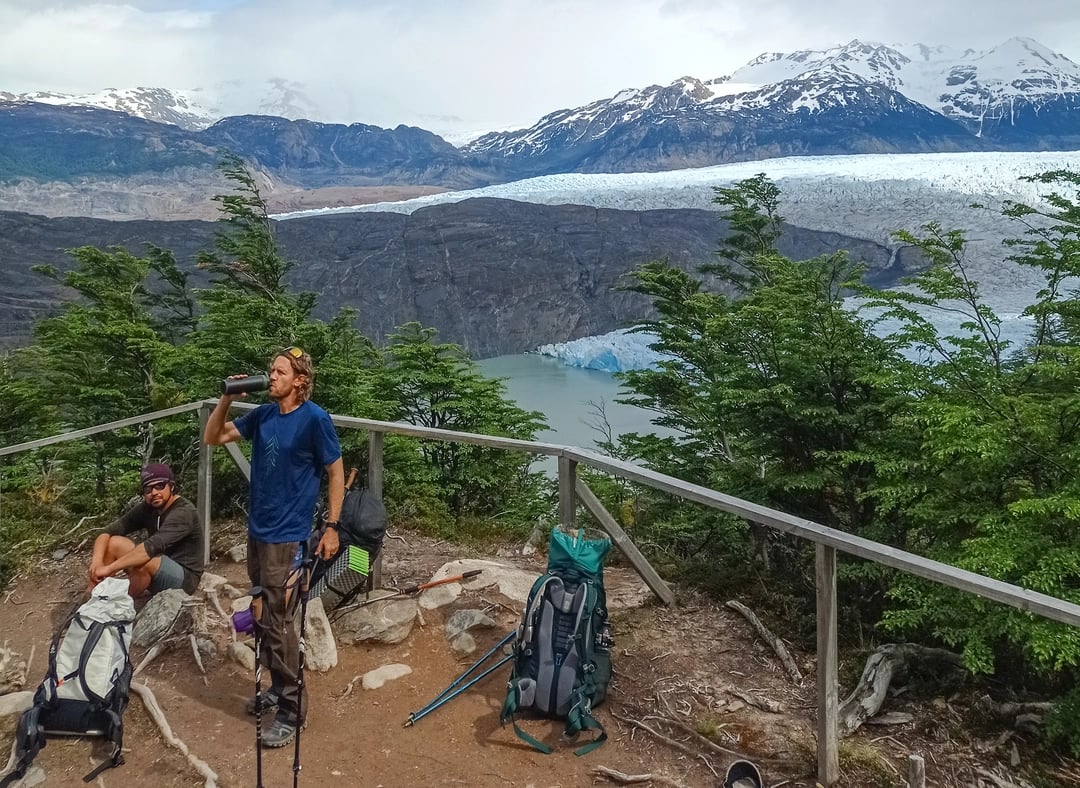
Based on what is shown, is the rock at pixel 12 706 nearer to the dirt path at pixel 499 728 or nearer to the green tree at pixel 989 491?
the dirt path at pixel 499 728

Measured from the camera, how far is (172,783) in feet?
7.90

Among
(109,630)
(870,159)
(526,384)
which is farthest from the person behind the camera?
(870,159)

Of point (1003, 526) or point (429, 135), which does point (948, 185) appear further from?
point (429, 135)

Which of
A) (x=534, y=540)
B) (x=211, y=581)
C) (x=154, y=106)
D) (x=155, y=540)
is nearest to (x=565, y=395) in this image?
(x=534, y=540)

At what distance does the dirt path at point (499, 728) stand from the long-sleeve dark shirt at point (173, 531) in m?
0.54

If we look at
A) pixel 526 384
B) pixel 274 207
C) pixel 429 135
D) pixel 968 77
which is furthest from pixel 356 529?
pixel 429 135

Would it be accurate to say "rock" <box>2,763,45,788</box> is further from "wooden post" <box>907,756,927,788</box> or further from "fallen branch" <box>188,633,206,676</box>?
"wooden post" <box>907,756,927,788</box>

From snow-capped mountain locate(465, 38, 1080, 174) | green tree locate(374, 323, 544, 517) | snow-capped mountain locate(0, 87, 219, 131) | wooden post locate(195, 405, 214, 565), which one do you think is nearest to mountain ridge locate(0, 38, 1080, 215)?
snow-capped mountain locate(465, 38, 1080, 174)

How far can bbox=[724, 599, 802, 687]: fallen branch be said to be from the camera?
2803 mm

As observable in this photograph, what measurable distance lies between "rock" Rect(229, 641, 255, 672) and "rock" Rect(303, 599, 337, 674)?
0.89 ft

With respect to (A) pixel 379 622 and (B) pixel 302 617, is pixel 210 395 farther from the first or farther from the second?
(B) pixel 302 617

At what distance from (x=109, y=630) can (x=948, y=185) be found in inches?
1521

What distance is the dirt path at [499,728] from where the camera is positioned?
7.66ft

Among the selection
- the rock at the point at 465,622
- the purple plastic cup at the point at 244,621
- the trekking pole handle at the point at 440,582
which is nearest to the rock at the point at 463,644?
the rock at the point at 465,622
